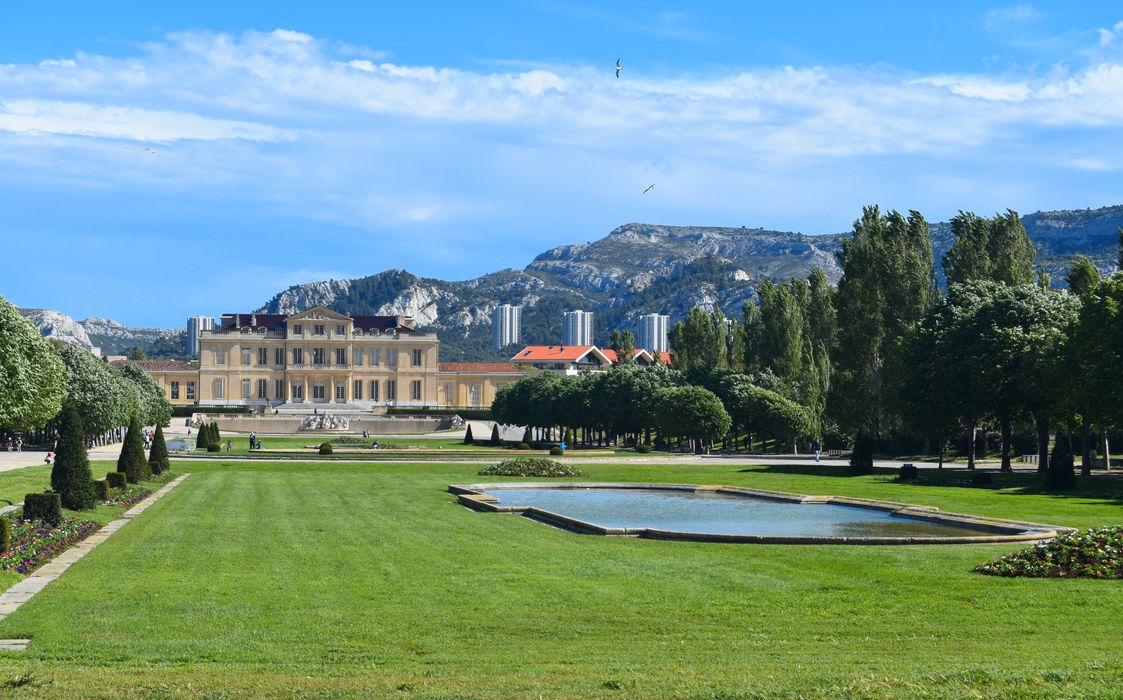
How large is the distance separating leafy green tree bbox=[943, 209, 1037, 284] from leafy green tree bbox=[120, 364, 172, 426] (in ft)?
166

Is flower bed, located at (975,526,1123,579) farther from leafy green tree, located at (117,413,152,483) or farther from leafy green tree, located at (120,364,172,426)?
leafy green tree, located at (120,364,172,426)

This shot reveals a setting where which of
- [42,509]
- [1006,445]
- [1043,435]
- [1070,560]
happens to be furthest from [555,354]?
[1070,560]

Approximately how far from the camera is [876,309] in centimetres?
5581

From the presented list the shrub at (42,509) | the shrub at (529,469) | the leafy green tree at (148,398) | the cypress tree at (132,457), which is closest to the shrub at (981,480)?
the shrub at (529,469)

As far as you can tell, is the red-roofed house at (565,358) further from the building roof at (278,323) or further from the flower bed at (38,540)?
the flower bed at (38,540)

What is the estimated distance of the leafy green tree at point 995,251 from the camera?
54062 millimetres

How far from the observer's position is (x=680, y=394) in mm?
65812

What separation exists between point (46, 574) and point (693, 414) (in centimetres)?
4997

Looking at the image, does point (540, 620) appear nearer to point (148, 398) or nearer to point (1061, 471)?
point (1061, 471)

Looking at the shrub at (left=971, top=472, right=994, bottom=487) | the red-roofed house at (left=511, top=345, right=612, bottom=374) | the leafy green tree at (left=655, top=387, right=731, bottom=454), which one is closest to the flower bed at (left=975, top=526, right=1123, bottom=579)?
the shrub at (left=971, top=472, right=994, bottom=487)

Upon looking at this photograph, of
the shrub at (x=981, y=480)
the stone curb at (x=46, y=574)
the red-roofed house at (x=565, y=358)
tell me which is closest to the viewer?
the stone curb at (x=46, y=574)

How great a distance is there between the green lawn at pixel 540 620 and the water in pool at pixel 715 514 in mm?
2892

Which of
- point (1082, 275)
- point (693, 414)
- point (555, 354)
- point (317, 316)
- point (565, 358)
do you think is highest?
point (317, 316)

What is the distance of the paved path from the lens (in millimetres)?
13258
